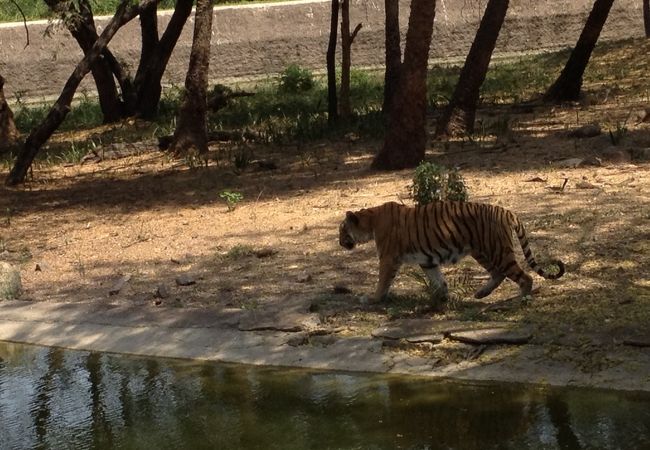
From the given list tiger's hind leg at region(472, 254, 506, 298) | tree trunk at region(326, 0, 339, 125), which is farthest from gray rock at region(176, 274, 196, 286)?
tree trunk at region(326, 0, 339, 125)

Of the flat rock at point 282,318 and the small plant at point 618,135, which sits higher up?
the small plant at point 618,135

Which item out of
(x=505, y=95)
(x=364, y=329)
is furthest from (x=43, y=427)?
(x=505, y=95)

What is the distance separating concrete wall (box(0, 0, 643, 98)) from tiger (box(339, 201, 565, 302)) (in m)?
17.2

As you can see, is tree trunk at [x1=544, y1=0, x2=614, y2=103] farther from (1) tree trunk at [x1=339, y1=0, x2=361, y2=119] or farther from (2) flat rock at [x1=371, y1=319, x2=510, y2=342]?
(2) flat rock at [x1=371, y1=319, x2=510, y2=342]

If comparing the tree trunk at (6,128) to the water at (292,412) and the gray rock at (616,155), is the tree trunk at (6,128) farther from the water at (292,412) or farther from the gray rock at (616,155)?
the water at (292,412)

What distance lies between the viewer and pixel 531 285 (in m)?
7.45

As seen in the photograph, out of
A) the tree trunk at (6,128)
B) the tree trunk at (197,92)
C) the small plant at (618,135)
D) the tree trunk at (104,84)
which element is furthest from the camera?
the tree trunk at (104,84)

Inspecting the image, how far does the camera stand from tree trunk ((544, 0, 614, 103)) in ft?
53.3

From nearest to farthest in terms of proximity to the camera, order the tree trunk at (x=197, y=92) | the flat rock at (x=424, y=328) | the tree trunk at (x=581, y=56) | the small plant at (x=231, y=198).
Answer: the flat rock at (x=424, y=328)
the small plant at (x=231, y=198)
the tree trunk at (x=197, y=92)
the tree trunk at (x=581, y=56)

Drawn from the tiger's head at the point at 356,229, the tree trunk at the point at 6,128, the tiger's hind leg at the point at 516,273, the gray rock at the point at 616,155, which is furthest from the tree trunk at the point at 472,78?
the tree trunk at the point at 6,128

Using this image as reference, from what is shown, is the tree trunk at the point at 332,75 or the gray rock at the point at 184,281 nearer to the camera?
the gray rock at the point at 184,281

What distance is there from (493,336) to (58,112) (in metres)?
8.95

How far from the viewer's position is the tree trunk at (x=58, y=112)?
14.2 meters

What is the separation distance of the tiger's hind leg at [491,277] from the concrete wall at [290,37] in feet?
56.2
